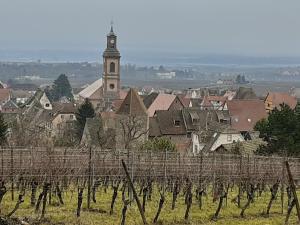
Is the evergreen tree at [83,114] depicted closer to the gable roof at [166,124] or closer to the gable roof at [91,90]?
the gable roof at [166,124]

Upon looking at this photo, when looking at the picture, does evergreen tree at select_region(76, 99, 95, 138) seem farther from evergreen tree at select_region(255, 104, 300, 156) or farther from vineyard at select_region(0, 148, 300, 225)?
vineyard at select_region(0, 148, 300, 225)

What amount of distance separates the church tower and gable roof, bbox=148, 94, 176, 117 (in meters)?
9.89

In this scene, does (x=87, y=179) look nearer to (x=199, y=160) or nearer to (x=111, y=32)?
(x=199, y=160)

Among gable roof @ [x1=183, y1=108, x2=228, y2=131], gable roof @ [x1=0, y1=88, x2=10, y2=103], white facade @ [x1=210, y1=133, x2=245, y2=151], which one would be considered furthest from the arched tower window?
white facade @ [x1=210, y1=133, x2=245, y2=151]

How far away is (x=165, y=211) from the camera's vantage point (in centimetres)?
2552

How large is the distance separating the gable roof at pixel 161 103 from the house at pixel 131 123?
28.2m

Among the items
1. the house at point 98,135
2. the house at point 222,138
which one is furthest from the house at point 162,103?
the house at point 222,138

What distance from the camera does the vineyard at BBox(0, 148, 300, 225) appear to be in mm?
23547

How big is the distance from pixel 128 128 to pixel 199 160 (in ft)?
107

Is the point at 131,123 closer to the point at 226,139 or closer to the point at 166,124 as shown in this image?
the point at 166,124

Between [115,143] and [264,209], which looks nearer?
[264,209]

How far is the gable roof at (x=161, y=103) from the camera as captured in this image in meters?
95.5

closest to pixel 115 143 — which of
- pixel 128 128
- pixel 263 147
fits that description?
pixel 128 128

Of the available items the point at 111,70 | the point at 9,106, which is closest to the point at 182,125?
the point at 111,70
